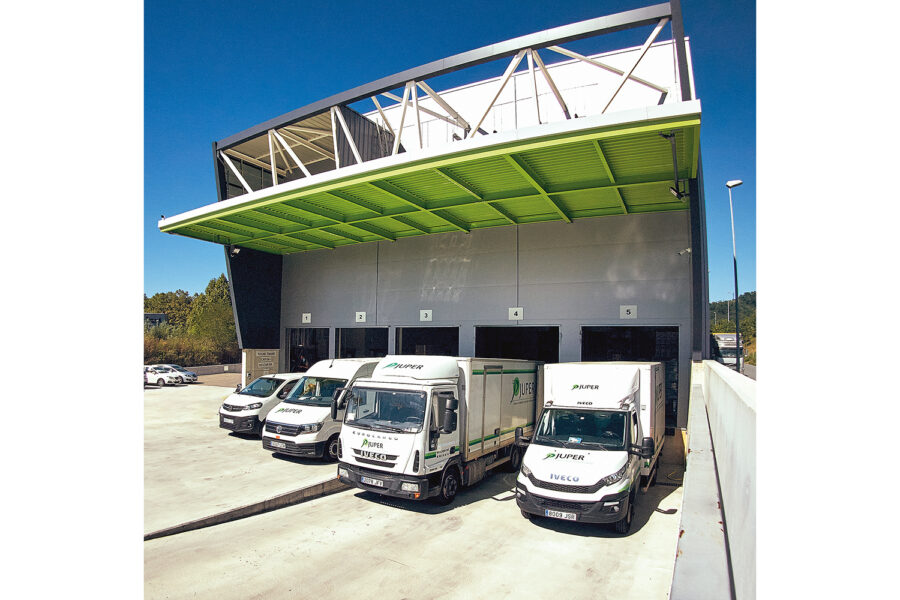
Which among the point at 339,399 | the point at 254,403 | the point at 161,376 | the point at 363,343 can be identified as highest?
the point at 363,343

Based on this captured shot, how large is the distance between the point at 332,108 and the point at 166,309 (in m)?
73.1

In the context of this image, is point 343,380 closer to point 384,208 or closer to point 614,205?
point 384,208

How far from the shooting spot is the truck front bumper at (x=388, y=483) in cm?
876

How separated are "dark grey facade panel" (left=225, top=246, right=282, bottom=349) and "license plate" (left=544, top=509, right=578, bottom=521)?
17.0m

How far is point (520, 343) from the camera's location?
23.0 meters

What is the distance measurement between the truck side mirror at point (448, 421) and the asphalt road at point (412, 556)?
56.1 inches

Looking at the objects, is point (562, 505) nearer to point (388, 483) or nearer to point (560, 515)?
point (560, 515)

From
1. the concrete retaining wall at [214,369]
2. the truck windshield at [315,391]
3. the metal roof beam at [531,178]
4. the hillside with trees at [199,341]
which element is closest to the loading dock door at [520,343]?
the metal roof beam at [531,178]

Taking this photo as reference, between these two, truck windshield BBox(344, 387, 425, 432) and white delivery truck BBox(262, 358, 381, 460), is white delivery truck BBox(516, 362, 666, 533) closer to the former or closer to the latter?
truck windshield BBox(344, 387, 425, 432)

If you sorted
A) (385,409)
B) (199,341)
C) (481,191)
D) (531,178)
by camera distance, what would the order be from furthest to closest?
(199,341) → (481,191) → (531,178) → (385,409)

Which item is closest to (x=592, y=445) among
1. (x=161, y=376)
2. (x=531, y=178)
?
(x=531, y=178)

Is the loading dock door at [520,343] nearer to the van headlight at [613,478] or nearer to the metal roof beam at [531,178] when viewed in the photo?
the metal roof beam at [531,178]

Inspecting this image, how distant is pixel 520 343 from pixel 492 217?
808cm
